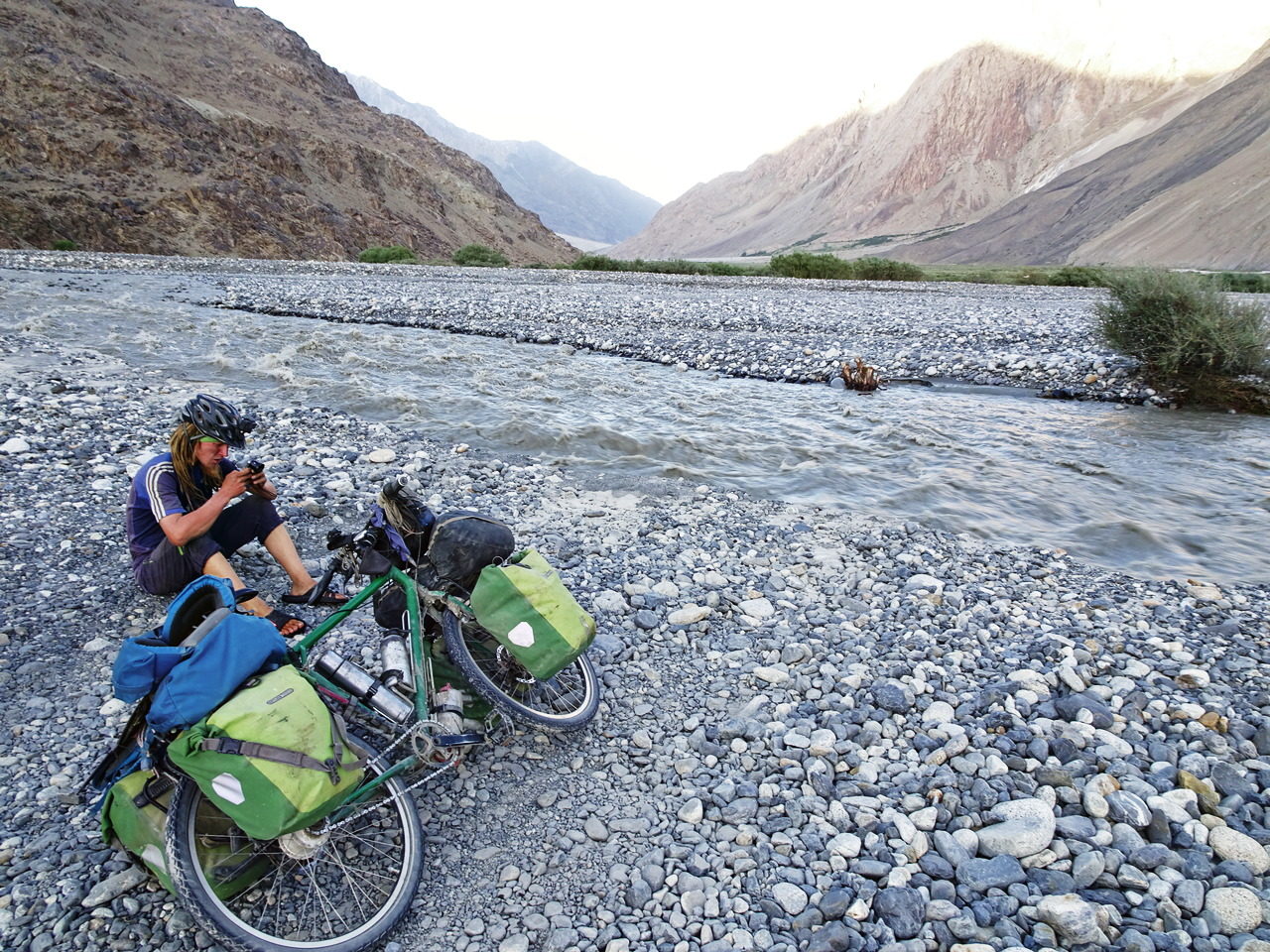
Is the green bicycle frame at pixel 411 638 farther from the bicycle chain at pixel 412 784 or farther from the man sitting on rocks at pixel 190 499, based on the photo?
the man sitting on rocks at pixel 190 499

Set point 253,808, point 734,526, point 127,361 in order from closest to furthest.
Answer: point 253,808 < point 734,526 < point 127,361

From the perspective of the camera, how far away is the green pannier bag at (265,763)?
3.06 m

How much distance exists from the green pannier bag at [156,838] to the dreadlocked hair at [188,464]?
2.92m

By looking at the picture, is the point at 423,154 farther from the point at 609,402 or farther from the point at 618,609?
the point at 618,609

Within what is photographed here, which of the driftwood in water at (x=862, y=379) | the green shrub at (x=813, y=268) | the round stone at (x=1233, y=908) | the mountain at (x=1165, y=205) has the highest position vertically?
the mountain at (x=1165, y=205)

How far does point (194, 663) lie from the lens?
3277 millimetres

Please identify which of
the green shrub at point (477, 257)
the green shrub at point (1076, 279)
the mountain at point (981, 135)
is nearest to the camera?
the green shrub at point (1076, 279)

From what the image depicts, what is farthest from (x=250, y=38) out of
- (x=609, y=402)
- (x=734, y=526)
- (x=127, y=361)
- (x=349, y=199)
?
(x=734, y=526)

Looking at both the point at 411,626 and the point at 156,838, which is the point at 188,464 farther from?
the point at 156,838

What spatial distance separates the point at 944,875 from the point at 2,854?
16.0ft

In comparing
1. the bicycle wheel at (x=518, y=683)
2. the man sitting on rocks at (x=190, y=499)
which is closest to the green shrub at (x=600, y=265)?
the man sitting on rocks at (x=190, y=499)

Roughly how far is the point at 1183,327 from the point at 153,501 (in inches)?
740

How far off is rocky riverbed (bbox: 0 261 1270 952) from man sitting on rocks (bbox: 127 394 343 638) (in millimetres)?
537

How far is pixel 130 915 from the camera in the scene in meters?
3.32
